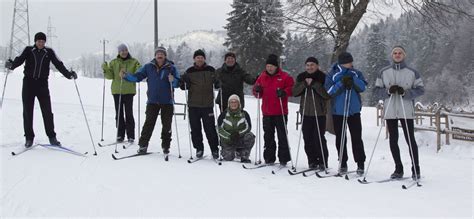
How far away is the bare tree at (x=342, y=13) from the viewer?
12.5 meters

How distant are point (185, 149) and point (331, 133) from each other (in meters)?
6.25

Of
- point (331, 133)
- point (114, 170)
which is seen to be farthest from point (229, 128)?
point (331, 133)

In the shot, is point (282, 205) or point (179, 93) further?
point (179, 93)

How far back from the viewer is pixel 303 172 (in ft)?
19.9

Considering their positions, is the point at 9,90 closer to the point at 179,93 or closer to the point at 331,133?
the point at 179,93

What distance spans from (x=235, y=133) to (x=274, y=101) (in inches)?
35.5

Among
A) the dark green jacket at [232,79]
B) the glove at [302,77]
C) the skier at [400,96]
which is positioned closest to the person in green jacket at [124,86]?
the dark green jacket at [232,79]

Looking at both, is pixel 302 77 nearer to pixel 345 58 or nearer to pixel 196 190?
pixel 345 58

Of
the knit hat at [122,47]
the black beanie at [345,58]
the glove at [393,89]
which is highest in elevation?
the knit hat at [122,47]

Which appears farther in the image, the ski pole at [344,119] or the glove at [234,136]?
the glove at [234,136]

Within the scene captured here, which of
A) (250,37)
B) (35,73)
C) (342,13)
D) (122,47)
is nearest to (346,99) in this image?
(122,47)

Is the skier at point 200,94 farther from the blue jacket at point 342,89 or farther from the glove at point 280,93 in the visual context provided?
the blue jacket at point 342,89

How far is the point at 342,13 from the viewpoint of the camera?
12977 millimetres

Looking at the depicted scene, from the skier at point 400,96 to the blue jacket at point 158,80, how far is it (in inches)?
137
